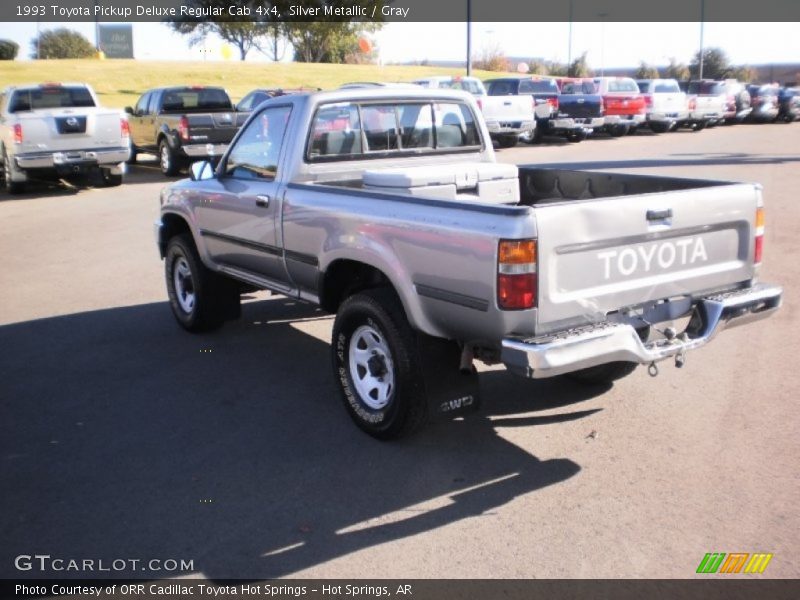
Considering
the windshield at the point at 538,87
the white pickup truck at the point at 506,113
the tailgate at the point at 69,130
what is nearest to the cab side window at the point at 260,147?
the tailgate at the point at 69,130

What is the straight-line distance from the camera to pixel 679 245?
4551 millimetres

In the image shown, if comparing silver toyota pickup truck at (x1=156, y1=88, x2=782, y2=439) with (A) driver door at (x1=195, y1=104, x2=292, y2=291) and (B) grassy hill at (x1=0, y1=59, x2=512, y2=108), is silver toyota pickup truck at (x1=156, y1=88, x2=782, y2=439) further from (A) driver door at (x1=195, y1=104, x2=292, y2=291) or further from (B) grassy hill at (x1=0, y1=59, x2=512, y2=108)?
(B) grassy hill at (x1=0, y1=59, x2=512, y2=108)

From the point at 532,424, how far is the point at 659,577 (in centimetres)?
170

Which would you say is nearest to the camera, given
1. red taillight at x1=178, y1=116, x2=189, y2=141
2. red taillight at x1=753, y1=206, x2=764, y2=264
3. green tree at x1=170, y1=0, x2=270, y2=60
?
red taillight at x1=753, y1=206, x2=764, y2=264

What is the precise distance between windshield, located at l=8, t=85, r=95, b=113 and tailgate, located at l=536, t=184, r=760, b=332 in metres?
14.3

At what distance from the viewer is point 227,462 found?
4.68 meters

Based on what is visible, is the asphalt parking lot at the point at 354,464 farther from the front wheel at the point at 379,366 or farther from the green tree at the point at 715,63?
the green tree at the point at 715,63

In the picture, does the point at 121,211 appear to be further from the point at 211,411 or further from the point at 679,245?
the point at 679,245

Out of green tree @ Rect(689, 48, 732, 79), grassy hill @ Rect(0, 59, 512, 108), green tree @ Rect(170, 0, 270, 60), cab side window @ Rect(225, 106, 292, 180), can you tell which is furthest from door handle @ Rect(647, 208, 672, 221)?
green tree @ Rect(689, 48, 732, 79)

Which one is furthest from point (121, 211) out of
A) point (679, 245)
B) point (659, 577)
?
point (659, 577)

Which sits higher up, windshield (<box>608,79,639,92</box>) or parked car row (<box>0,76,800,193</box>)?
windshield (<box>608,79,639,92</box>)

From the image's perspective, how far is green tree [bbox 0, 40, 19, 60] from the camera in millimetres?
59075

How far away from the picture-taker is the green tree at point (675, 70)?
74500 mm

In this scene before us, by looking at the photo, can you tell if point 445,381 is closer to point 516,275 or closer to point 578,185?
point 516,275
